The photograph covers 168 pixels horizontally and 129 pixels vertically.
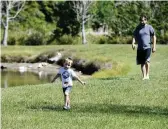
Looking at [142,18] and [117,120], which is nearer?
[117,120]

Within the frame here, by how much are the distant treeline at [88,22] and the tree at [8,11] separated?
1.06 m

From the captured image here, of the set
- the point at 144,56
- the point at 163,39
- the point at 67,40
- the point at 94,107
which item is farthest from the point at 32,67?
the point at 94,107

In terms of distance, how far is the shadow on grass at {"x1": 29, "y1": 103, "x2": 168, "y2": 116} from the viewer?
12.9 meters

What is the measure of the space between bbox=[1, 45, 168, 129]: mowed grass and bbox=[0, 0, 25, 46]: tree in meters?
43.9

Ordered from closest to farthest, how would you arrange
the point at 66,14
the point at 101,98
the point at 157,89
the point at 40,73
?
the point at 101,98
the point at 157,89
the point at 40,73
the point at 66,14

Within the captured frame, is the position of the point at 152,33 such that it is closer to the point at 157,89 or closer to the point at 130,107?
the point at 157,89

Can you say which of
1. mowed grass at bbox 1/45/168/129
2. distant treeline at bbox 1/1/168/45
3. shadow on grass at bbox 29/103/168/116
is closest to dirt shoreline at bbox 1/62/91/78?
distant treeline at bbox 1/1/168/45

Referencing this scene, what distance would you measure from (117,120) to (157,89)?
16.6 ft

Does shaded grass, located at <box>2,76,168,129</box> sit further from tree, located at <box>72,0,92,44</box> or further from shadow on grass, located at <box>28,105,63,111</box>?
tree, located at <box>72,0,92,44</box>

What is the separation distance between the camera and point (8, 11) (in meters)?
63.9

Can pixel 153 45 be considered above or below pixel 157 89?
above

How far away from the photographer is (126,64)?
34.6 meters

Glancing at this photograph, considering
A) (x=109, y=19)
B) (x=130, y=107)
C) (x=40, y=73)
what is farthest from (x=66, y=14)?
(x=130, y=107)

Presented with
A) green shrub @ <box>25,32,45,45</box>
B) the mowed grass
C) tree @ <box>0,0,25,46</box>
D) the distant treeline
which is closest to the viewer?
the mowed grass
